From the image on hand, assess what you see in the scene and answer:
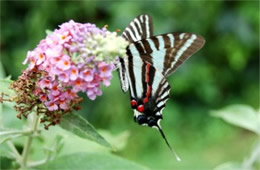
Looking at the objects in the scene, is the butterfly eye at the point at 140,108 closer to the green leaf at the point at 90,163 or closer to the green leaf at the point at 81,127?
the green leaf at the point at 90,163

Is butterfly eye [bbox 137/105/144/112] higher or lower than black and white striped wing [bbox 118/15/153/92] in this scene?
lower

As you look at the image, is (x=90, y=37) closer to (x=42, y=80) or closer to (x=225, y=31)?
(x=42, y=80)


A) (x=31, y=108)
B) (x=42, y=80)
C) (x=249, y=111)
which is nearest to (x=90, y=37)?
(x=42, y=80)

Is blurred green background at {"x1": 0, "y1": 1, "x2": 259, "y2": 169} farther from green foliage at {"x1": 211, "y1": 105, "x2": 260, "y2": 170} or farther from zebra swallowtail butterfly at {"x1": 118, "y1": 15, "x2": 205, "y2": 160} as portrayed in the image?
zebra swallowtail butterfly at {"x1": 118, "y1": 15, "x2": 205, "y2": 160}

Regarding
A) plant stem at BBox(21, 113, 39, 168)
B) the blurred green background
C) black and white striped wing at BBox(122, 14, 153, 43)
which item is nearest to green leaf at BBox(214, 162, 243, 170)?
black and white striped wing at BBox(122, 14, 153, 43)

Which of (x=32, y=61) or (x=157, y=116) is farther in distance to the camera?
(x=157, y=116)

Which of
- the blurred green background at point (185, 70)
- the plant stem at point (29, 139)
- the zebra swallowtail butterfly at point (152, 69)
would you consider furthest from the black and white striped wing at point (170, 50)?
the blurred green background at point (185, 70)
